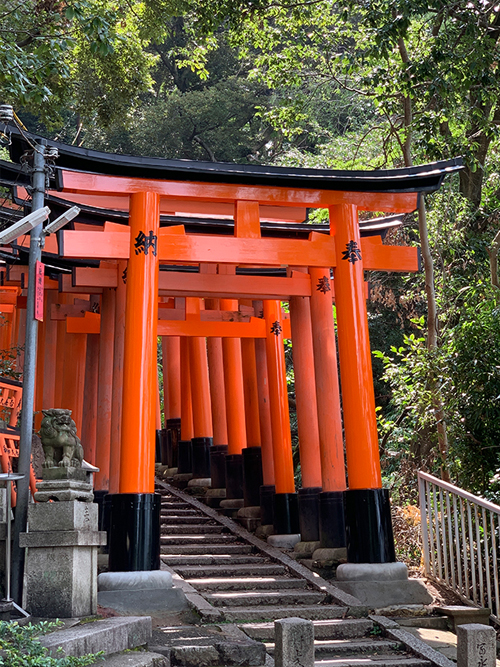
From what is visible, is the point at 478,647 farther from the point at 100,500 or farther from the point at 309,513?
the point at 100,500

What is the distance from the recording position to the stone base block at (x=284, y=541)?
11477mm

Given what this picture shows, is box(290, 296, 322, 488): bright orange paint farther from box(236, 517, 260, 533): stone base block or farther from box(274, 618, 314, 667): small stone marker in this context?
box(274, 618, 314, 667): small stone marker

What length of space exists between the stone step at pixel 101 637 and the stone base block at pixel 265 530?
18.5 feet

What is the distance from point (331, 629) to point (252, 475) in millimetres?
5695

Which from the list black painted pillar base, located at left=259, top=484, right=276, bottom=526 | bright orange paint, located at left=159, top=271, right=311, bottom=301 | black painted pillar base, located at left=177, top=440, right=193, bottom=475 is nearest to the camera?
bright orange paint, located at left=159, top=271, right=311, bottom=301

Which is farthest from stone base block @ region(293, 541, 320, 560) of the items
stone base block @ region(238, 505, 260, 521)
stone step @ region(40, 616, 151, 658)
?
stone step @ region(40, 616, 151, 658)

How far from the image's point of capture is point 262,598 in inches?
340

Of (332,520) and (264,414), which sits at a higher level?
(264,414)

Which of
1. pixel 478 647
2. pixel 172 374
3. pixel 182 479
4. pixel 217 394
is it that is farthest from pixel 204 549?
pixel 172 374

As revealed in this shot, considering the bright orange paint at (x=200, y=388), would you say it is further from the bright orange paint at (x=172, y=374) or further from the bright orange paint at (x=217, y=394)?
the bright orange paint at (x=172, y=374)

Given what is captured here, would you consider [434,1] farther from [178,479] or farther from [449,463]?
[178,479]

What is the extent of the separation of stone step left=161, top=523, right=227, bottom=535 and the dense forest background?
321cm

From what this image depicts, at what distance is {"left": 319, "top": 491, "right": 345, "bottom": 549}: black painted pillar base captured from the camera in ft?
34.0

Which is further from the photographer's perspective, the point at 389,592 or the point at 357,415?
the point at 357,415
